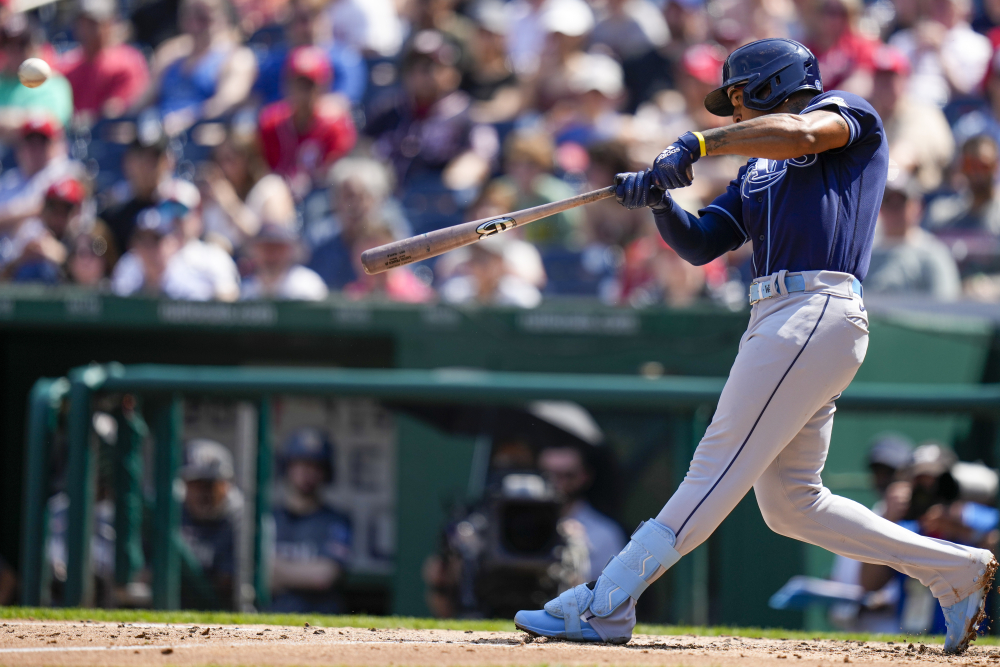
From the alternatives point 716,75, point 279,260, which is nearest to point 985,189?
point 716,75

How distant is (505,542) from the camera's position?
16.8ft

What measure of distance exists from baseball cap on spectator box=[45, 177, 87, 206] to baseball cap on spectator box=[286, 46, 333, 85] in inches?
64.1

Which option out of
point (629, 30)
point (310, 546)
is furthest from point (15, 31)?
point (310, 546)

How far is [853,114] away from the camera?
3182 mm

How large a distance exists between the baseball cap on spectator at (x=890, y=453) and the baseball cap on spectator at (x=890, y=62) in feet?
8.97

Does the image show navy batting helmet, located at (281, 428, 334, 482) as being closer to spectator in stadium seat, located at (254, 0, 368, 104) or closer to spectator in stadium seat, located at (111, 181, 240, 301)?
spectator in stadium seat, located at (111, 181, 240, 301)

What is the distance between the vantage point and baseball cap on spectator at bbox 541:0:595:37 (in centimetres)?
847

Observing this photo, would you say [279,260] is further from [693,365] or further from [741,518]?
[741,518]

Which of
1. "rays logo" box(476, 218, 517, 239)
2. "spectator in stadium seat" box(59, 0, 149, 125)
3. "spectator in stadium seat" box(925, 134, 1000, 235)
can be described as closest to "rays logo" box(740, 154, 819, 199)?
"rays logo" box(476, 218, 517, 239)

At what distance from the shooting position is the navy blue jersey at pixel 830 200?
3.21 m

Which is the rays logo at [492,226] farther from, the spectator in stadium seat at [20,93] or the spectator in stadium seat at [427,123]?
the spectator in stadium seat at [20,93]

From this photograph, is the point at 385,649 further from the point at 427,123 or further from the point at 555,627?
the point at 427,123

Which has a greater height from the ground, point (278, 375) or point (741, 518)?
point (278, 375)

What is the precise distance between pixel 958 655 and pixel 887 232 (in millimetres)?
3388
